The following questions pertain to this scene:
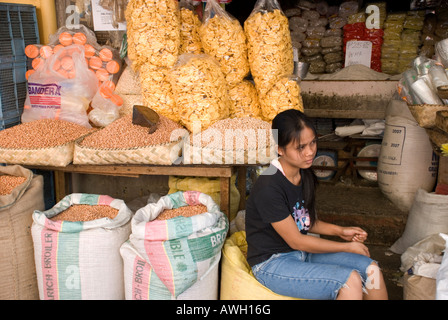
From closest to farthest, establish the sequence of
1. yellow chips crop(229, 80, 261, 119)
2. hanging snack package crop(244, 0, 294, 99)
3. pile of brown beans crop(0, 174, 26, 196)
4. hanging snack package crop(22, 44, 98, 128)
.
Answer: pile of brown beans crop(0, 174, 26, 196)
hanging snack package crop(244, 0, 294, 99)
yellow chips crop(229, 80, 261, 119)
hanging snack package crop(22, 44, 98, 128)

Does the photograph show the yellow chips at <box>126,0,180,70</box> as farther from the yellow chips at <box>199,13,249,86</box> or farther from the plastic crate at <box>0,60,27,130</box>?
the plastic crate at <box>0,60,27,130</box>

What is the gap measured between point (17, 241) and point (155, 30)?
1279 mm

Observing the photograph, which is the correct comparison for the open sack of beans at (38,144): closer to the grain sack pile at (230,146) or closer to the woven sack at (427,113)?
the grain sack pile at (230,146)

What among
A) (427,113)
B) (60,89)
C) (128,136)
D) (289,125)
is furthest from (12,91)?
(427,113)

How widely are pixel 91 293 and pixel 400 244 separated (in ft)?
6.34

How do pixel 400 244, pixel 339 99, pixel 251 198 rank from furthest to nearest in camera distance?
pixel 339 99 < pixel 400 244 < pixel 251 198

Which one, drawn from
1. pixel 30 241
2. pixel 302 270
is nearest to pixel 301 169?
pixel 302 270

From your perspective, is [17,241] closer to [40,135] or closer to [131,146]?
[40,135]

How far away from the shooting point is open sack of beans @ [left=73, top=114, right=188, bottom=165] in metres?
2.24

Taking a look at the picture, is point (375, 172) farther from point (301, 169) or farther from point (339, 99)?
point (301, 169)

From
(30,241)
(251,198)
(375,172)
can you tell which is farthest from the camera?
(375,172)

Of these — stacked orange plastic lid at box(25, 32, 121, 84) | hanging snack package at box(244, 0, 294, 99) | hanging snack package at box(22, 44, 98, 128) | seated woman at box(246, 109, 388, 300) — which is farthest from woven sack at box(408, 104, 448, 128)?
hanging snack package at box(22, 44, 98, 128)

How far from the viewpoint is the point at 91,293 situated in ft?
6.70

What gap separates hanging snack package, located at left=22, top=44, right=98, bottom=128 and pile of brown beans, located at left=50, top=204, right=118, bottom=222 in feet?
2.25
